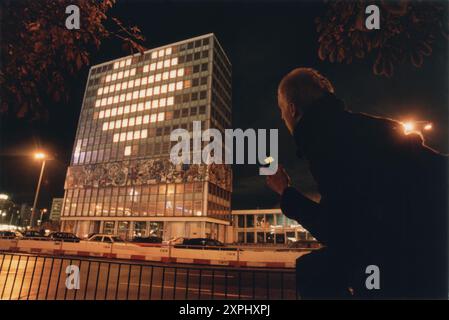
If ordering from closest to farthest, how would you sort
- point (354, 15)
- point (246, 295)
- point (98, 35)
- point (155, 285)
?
point (354, 15) < point (98, 35) < point (246, 295) < point (155, 285)

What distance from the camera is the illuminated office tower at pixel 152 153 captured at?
4769 centimetres

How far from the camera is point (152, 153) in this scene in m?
51.7

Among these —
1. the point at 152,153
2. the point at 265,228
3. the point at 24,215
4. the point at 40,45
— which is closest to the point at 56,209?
the point at 152,153

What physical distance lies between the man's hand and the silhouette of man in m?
0.38

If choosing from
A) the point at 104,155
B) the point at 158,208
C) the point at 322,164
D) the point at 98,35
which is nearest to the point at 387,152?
the point at 322,164

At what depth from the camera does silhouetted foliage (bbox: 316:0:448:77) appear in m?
2.86

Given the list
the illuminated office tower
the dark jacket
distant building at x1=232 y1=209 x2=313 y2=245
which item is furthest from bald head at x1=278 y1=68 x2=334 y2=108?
distant building at x1=232 y1=209 x2=313 y2=245

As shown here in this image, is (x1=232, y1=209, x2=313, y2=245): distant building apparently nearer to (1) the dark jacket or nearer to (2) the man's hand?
(2) the man's hand

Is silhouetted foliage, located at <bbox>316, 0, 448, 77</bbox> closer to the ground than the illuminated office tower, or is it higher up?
closer to the ground

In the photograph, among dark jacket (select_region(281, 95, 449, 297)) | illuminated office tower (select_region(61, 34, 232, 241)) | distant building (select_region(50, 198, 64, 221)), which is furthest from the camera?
distant building (select_region(50, 198, 64, 221))

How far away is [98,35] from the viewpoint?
167 inches

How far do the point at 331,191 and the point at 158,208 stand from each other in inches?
1928

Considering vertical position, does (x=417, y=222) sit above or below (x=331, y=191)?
below
